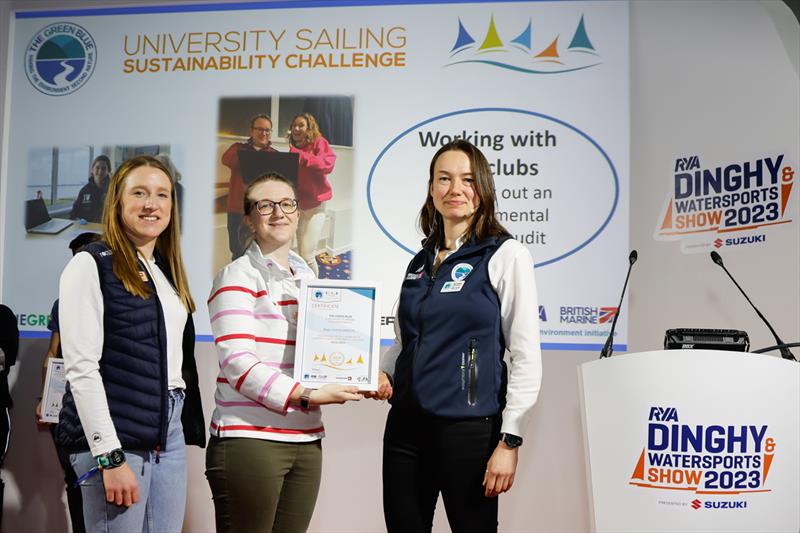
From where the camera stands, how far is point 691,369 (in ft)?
7.43

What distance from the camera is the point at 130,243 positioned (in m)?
2.25

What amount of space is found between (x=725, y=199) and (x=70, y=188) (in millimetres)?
3397

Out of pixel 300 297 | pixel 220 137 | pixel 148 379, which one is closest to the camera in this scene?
pixel 148 379

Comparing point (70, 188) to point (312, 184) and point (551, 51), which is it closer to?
point (312, 184)

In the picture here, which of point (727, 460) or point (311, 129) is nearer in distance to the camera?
point (727, 460)

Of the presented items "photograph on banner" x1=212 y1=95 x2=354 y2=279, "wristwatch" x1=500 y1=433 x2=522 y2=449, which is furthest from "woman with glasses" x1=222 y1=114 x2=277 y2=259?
"wristwatch" x1=500 y1=433 x2=522 y2=449

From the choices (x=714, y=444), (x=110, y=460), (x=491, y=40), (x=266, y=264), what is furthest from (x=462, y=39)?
(x=110, y=460)

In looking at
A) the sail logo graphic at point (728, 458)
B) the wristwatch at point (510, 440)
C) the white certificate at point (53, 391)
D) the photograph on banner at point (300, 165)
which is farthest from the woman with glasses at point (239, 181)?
the sail logo graphic at point (728, 458)

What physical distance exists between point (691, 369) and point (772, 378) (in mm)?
230

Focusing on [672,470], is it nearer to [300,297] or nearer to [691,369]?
[691,369]

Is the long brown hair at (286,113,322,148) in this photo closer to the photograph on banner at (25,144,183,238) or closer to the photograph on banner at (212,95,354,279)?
the photograph on banner at (212,95,354,279)

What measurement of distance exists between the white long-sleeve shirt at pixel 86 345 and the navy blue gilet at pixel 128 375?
3 centimetres

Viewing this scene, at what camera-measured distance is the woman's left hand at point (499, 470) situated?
208 centimetres

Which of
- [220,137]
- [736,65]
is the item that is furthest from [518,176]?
[220,137]
